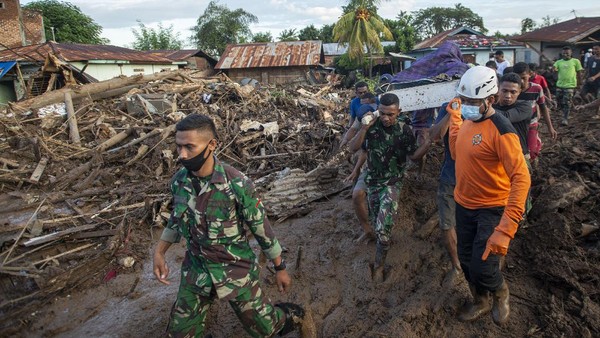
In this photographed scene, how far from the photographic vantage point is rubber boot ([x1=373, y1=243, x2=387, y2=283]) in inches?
177

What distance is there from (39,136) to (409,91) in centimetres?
941

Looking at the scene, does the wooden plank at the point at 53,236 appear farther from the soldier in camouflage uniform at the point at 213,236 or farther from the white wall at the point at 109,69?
the white wall at the point at 109,69

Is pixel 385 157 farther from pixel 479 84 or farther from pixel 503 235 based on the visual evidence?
pixel 503 235

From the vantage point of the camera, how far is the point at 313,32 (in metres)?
49.9

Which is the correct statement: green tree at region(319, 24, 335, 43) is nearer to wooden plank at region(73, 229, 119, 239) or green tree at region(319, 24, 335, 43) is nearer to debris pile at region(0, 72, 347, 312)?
debris pile at region(0, 72, 347, 312)

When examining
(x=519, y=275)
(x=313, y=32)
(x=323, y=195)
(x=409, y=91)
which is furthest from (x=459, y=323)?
(x=313, y=32)

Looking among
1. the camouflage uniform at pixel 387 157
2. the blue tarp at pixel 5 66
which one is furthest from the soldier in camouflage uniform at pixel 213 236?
the blue tarp at pixel 5 66

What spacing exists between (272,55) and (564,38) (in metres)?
16.7

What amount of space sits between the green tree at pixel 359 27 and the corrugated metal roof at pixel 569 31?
27.0 feet

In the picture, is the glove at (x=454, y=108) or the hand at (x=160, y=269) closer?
the hand at (x=160, y=269)

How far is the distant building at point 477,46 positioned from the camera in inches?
1029

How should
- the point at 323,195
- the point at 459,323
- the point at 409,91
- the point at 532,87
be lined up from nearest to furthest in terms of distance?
the point at 459,323 < the point at 532,87 < the point at 409,91 < the point at 323,195

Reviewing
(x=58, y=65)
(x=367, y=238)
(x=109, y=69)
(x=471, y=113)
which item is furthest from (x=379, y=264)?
(x=109, y=69)

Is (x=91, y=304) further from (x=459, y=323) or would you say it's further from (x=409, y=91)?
(x=409, y=91)
